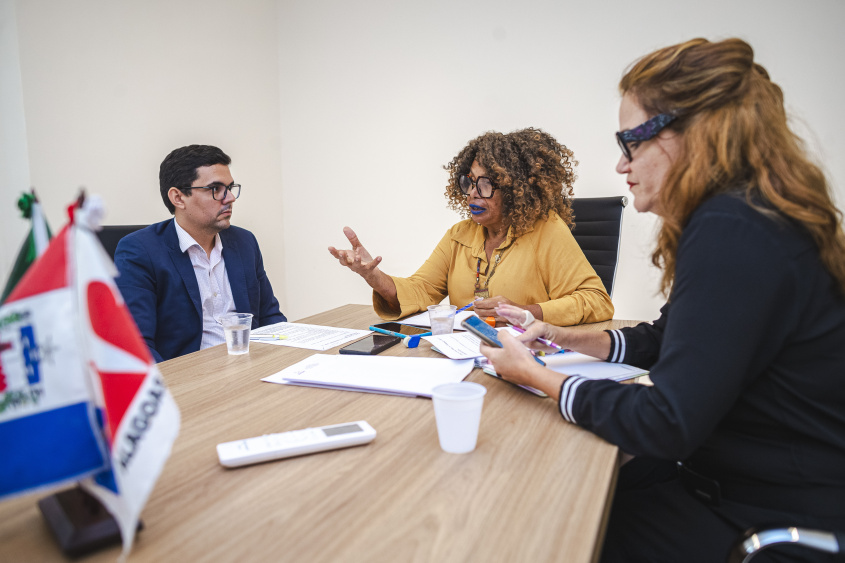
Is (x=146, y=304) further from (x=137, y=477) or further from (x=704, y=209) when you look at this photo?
(x=704, y=209)

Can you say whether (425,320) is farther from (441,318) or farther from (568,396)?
→ (568,396)

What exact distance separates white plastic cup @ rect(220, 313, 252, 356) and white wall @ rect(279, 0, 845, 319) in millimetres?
1970

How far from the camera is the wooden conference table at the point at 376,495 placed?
57 cm

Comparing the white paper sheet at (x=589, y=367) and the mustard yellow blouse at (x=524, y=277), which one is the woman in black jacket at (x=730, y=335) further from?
the mustard yellow blouse at (x=524, y=277)

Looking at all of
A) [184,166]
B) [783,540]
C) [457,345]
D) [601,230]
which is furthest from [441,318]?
[184,166]

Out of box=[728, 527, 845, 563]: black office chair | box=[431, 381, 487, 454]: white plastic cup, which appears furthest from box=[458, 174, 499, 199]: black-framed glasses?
box=[728, 527, 845, 563]: black office chair

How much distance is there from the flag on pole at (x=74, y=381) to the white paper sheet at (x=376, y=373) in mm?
559

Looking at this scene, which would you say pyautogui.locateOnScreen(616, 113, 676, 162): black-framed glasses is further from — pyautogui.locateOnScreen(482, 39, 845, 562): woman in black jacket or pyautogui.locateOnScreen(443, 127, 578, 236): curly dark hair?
pyautogui.locateOnScreen(443, 127, 578, 236): curly dark hair

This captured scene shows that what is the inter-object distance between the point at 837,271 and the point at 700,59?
1.35ft

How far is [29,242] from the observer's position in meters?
0.59

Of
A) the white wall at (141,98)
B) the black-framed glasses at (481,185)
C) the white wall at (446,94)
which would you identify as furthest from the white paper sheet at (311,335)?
the white wall at (446,94)

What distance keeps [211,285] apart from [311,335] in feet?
2.25

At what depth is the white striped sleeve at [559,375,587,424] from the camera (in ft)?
2.91

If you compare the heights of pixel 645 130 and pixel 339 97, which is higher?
pixel 339 97
